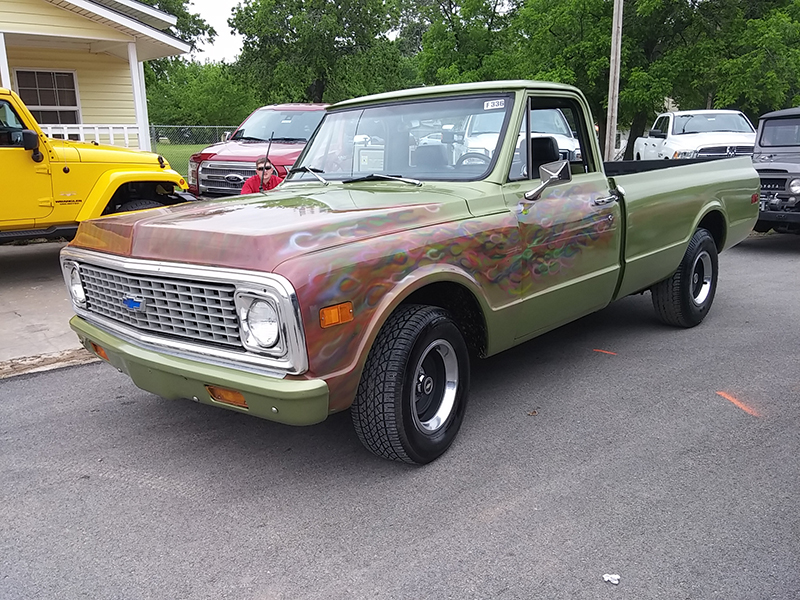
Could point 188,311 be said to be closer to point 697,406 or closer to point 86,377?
point 86,377

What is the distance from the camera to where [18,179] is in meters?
7.23

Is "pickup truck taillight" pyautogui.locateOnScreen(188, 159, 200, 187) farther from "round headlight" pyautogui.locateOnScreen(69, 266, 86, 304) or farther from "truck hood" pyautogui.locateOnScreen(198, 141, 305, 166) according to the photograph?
"round headlight" pyautogui.locateOnScreen(69, 266, 86, 304)

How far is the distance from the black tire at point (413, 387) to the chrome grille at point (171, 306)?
2.18ft

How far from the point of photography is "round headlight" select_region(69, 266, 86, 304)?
378cm

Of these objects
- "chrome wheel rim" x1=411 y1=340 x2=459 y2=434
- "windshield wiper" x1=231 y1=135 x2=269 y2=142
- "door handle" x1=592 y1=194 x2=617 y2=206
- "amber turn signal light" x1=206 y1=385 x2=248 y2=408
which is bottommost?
"chrome wheel rim" x1=411 y1=340 x2=459 y2=434

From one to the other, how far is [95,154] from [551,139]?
Result: 5617 mm

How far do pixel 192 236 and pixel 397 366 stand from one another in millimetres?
1088

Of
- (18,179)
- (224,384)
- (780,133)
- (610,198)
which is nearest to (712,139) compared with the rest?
(780,133)

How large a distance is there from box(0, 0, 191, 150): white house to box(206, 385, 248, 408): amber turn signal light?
10.8 meters

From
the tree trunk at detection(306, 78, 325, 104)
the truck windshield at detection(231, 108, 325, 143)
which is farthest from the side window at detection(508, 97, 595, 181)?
the tree trunk at detection(306, 78, 325, 104)

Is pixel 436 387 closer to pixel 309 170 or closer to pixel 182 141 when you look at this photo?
pixel 309 170

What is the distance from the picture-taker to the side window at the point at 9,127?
7141 mm

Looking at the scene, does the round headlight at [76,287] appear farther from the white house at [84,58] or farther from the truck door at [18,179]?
the white house at [84,58]

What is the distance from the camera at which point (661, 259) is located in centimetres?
523
